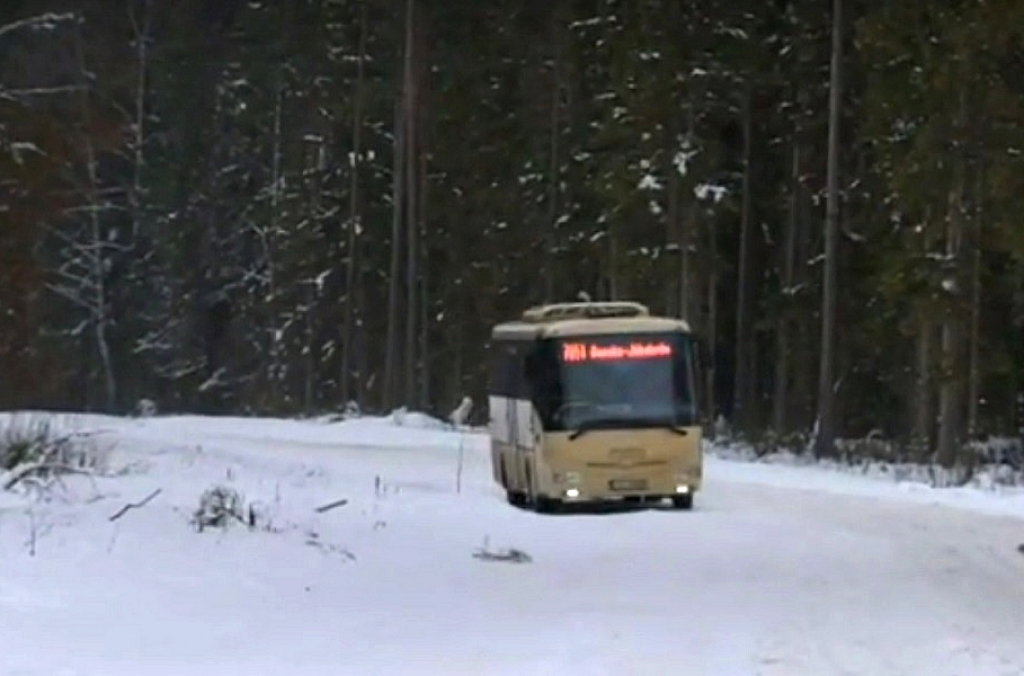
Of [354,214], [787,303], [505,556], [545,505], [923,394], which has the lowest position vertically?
[545,505]

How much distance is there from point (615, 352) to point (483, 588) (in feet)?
35.5

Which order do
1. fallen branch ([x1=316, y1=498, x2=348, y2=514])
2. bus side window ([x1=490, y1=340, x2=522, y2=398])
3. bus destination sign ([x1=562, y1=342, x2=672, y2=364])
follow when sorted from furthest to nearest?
bus side window ([x1=490, y1=340, x2=522, y2=398]) < bus destination sign ([x1=562, y1=342, x2=672, y2=364]) < fallen branch ([x1=316, y1=498, x2=348, y2=514])

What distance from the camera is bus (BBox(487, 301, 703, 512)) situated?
27969 mm

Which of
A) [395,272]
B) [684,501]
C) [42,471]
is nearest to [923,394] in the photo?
[684,501]

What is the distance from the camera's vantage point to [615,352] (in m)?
28.6

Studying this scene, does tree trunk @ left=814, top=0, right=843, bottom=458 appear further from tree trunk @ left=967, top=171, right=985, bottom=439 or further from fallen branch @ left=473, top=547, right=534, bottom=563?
fallen branch @ left=473, top=547, right=534, bottom=563

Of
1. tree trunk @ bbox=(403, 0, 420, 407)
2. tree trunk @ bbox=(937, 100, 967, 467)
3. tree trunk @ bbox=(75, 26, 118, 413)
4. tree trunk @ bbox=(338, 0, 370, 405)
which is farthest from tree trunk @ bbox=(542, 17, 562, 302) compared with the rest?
tree trunk @ bbox=(937, 100, 967, 467)

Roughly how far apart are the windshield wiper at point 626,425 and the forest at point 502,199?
6795mm

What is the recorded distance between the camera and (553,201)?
200 ft

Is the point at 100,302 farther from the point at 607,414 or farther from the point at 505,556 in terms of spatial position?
the point at 505,556

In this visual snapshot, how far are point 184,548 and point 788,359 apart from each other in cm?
3604

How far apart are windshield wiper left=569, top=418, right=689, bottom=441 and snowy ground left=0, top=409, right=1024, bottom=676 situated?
1.25 meters

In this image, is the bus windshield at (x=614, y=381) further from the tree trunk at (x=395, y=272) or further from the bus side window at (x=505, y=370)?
the tree trunk at (x=395, y=272)

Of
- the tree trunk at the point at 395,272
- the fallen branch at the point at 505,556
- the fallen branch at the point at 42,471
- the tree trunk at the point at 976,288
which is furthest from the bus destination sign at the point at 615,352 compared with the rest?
the tree trunk at the point at 395,272
